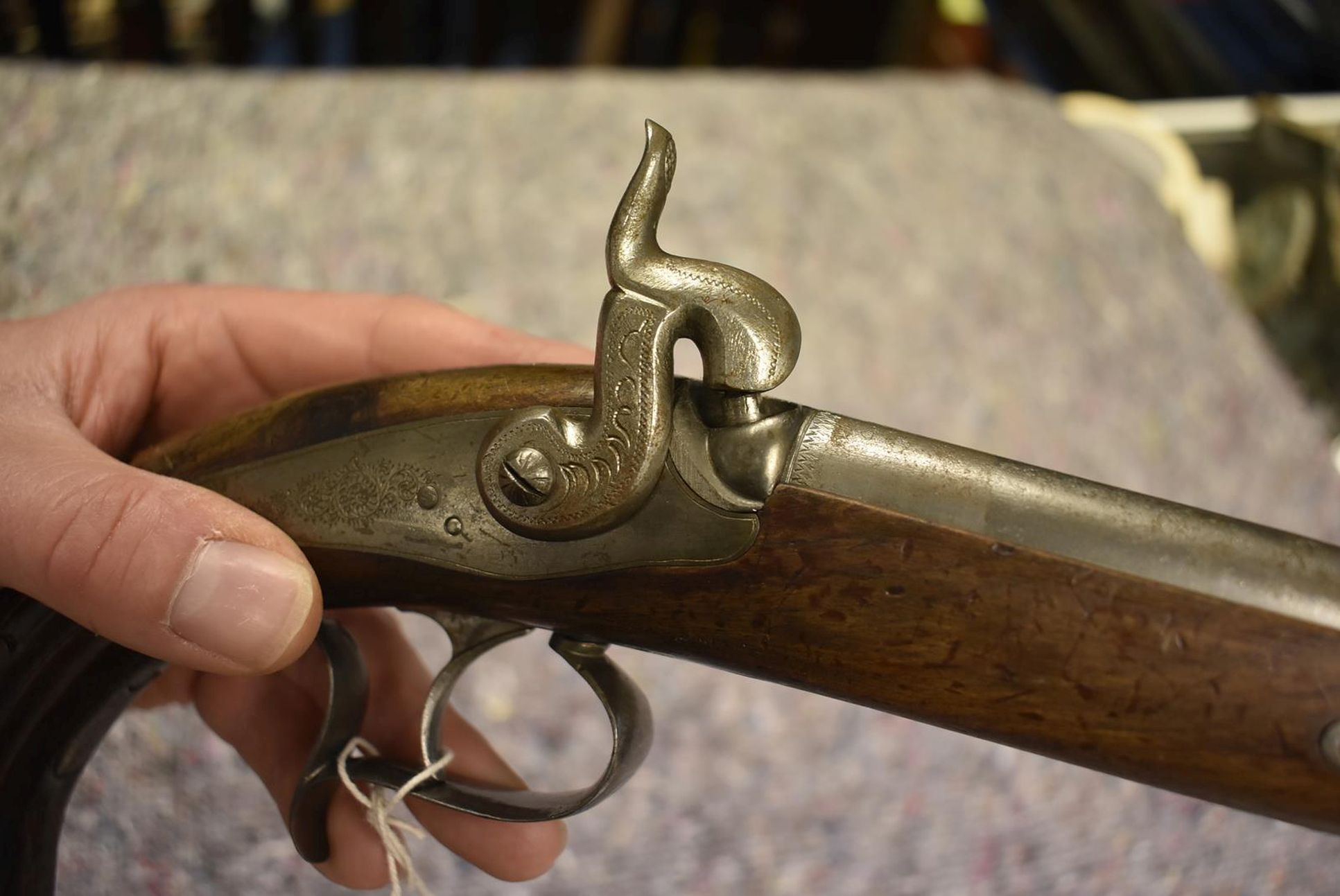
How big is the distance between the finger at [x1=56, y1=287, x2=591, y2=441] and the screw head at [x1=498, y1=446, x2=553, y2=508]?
62 cm

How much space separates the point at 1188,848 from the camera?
2.09 m

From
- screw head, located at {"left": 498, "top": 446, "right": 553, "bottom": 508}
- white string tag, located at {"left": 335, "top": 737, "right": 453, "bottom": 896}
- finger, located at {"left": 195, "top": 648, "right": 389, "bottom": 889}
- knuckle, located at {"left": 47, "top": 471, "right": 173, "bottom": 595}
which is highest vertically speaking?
screw head, located at {"left": 498, "top": 446, "right": 553, "bottom": 508}

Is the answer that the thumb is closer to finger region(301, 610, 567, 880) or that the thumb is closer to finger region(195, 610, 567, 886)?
finger region(301, 610, 567, 880)

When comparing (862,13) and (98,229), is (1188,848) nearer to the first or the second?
(98,229)

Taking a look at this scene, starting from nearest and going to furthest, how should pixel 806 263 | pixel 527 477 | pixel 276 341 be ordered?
pixel 527 477
pixel 276 341
pixel 806 263

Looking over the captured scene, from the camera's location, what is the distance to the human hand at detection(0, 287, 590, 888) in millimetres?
1170

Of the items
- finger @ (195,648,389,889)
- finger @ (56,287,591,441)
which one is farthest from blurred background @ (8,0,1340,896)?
finger @ (56,287,591,441)

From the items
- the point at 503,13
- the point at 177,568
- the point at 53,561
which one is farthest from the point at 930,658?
the point at 503,13

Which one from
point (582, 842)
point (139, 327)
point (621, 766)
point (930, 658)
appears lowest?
point (582, 842)

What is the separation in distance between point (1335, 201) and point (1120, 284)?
0.88 metres

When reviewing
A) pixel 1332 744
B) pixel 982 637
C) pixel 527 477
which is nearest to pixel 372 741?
pixel 527 477

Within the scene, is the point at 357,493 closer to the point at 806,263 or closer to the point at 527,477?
the point at 527,477

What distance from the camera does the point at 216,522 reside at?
46.4 inches

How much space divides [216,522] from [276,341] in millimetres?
737
